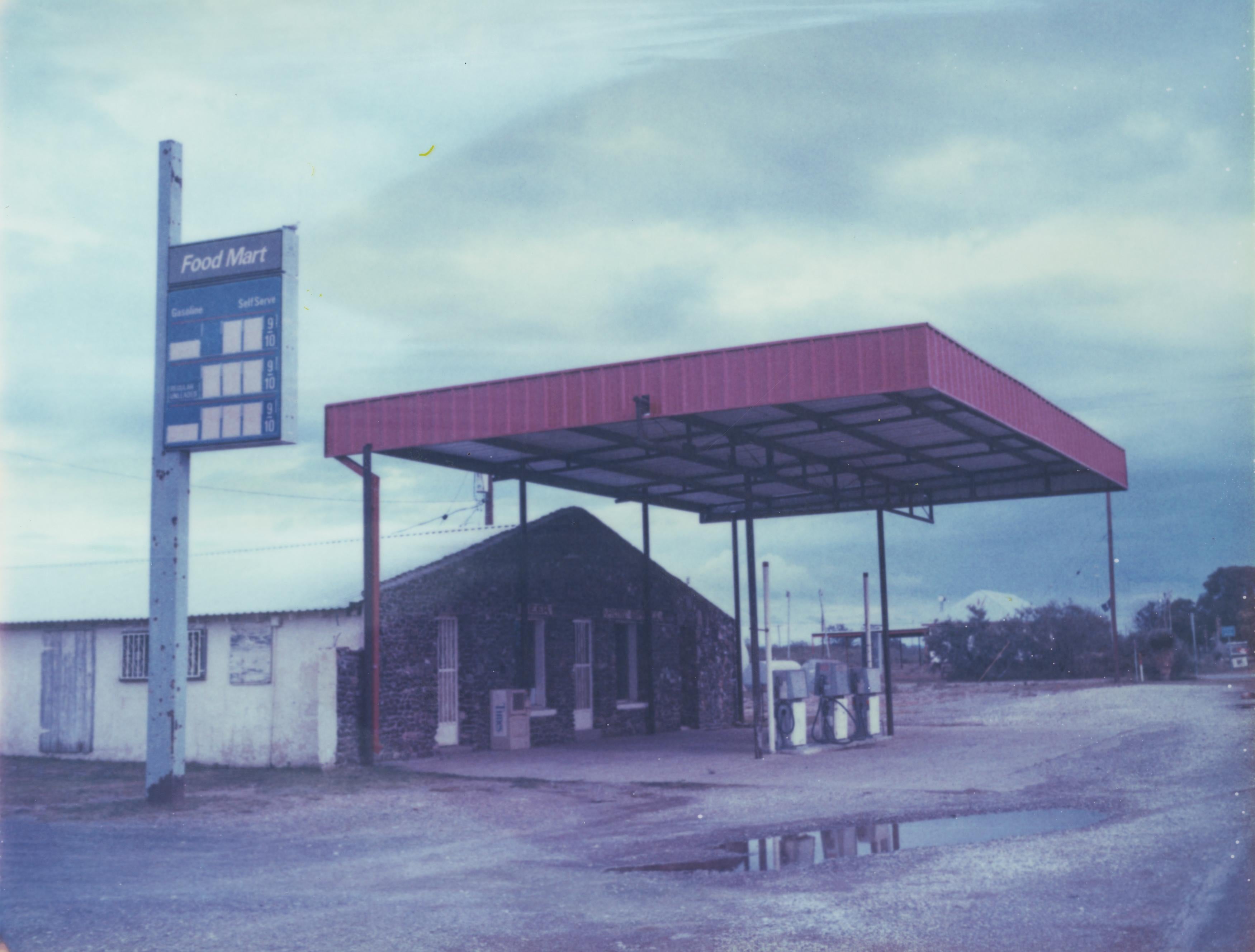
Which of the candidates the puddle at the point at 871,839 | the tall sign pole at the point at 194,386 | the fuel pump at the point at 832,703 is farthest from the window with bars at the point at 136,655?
the puddle at the point at 871,839

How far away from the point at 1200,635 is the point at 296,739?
225 ft

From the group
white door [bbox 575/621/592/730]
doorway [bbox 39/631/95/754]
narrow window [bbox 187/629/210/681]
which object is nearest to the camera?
narrow window [bbox 187/629/210/681]

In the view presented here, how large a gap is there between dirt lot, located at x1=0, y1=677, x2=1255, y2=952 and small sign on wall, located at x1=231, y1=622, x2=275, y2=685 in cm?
159

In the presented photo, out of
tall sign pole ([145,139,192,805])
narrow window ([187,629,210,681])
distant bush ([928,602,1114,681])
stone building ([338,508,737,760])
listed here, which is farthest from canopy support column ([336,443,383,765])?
distant bush ([928,602,1114,681])

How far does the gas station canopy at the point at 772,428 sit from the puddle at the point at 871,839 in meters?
5.64

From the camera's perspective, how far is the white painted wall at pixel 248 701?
59.7 feet

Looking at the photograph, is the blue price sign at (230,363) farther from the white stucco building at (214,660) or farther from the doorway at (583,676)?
the doorway at (583,676)

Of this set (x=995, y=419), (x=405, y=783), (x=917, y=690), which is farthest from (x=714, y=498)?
(x=917, y=690)

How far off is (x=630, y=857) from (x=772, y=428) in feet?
32.8

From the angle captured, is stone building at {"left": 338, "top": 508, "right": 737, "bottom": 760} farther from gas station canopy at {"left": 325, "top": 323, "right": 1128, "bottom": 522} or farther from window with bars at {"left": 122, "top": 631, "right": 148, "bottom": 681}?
window with bars at {"left": 122, "top": 631, "right": 148, "bottom": 681}

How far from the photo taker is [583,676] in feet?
79.6

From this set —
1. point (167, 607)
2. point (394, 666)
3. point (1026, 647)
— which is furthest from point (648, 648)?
point (1026, 647)

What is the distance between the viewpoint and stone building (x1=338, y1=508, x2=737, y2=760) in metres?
19.3

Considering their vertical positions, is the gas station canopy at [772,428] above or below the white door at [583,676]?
above
